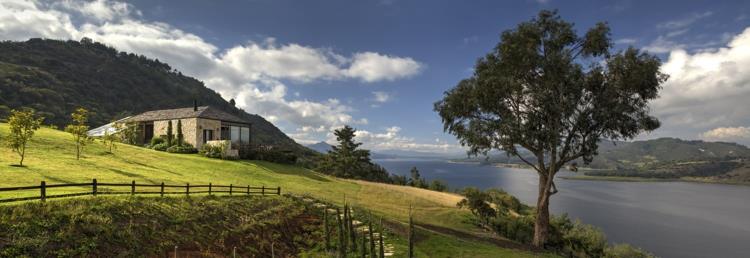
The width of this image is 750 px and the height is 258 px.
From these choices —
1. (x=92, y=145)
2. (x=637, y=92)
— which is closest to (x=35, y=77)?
(x=92, y=145)

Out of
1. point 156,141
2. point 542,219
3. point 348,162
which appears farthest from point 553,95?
point 156,141

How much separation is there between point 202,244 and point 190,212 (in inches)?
112

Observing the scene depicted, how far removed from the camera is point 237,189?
26078 millimetres

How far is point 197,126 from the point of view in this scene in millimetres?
46500

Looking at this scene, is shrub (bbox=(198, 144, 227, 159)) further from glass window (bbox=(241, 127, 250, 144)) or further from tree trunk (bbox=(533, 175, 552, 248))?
tree trunk (bbox=(533, 175, 552, 248))

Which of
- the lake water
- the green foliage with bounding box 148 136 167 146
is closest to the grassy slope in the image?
the green foliage with bounding box 148 136 167 146

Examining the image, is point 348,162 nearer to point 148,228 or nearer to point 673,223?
point 148,228

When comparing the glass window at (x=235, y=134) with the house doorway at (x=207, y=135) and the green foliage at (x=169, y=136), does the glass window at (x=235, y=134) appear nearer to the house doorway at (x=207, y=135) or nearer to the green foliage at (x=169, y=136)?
the house doorway at (x=207, y=135)

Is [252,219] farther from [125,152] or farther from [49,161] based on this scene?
[125,152]

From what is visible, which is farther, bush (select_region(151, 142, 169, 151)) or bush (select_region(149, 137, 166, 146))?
bush (select_region(149, 137, 166, 146))

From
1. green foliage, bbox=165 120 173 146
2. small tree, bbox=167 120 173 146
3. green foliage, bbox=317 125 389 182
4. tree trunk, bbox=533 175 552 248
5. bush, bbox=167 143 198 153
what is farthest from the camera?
green foliage, bbox=317 125 389 182

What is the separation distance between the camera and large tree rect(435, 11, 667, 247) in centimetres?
2216

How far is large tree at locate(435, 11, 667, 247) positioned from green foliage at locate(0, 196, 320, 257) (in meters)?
13.9

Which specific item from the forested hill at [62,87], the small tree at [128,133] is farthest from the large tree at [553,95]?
the forested hill at [62,87]
